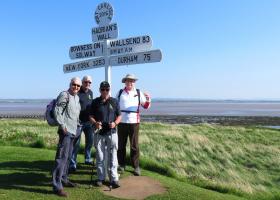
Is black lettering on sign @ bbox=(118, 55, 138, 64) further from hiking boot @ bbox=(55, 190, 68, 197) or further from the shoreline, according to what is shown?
the shoreline

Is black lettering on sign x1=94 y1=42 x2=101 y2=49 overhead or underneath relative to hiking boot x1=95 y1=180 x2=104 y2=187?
overhead

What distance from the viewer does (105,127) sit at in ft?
27.6

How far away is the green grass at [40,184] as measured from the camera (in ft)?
25.6

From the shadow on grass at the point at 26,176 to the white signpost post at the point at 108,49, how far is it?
8.44 ft

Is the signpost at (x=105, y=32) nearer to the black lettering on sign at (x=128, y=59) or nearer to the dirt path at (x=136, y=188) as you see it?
the black lettering on sign at (x=128, y=59)

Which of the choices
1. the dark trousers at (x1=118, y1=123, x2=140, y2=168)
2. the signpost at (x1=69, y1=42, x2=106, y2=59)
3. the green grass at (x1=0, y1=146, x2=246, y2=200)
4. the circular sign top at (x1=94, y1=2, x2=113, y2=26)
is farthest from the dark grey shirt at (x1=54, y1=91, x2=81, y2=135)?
the circular sign top at (x1=94, y1=2, x2=113, y2=26)

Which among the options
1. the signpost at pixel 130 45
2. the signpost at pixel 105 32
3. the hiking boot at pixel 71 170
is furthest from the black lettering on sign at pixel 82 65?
the hiking boot at pixel 71 170

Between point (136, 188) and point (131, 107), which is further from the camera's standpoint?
point (131, 107)

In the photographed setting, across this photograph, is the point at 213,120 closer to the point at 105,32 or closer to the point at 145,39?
the point at 105,32

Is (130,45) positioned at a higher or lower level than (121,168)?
higher

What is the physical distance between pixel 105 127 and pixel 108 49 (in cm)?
277

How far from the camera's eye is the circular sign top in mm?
10648

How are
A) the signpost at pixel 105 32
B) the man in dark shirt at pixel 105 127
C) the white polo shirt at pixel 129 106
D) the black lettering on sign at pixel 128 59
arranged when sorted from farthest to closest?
the signpost at pixel 105 32, the black lettering on sign at pixel 128 59, the white polo shirt at pixel 129 106, the man in dark shirt at pixel 105 127

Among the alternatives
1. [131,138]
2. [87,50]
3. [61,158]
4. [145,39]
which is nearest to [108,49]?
[87,50]
